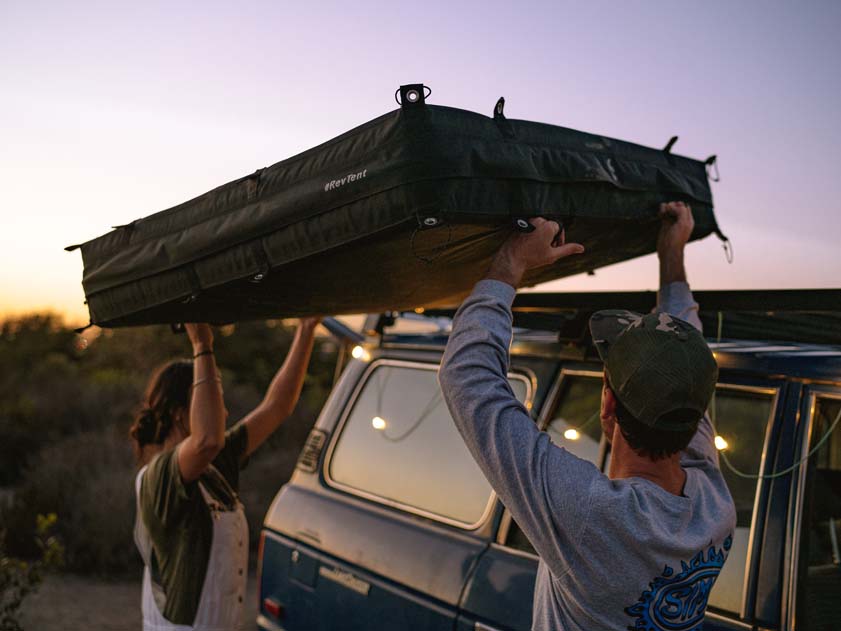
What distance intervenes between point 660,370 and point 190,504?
2054 mm

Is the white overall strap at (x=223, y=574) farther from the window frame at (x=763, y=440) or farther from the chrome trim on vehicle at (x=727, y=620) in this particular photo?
the chrome trim on vehicle at (x=727, y=620)

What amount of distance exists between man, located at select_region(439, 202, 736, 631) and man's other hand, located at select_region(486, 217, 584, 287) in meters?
0.01

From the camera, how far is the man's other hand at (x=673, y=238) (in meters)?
2.48

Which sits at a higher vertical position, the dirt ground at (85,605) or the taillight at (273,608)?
the taillight at (273,608)

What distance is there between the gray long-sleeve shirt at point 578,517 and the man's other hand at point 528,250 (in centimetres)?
13

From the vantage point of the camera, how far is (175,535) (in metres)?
3.07

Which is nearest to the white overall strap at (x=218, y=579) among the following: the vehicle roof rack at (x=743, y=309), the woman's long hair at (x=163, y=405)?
the woman's long hair at (x=163, y=405)

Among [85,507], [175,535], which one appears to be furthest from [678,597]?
[85,507]

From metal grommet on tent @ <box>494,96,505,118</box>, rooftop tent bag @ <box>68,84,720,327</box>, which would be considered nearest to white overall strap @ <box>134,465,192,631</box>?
rooftop tent bag @ <box>68,84,720,327</box>

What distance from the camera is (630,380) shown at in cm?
175

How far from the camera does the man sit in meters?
1.65

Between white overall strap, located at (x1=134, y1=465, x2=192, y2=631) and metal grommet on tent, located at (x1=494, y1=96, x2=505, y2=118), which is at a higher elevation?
metal grommet on tent, located at (x1=494, y1=96, x2=505, y2=118)

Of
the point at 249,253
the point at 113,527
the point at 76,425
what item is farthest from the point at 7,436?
the point at 249,253

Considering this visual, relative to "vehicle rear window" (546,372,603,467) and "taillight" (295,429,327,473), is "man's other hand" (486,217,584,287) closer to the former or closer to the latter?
"vehicle rear window" (546,372,603,467)
